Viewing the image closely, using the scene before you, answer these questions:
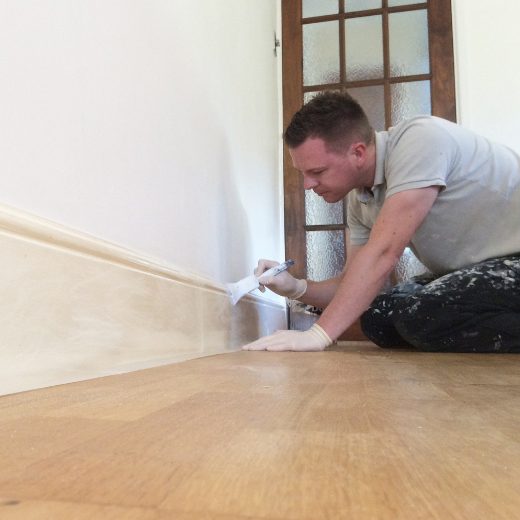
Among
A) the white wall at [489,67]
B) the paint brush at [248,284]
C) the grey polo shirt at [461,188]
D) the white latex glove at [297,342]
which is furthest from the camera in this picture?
the white wall at [489,67]

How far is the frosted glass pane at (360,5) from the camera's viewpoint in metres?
2.42

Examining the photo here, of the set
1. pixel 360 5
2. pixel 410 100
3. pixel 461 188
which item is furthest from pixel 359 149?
pixel 360 5

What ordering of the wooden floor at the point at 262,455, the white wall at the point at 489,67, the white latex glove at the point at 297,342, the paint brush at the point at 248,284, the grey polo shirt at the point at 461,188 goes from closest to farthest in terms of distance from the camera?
the wooden floor at the point at 262,455 → the white latex glove at the point at 297,342 → the grey polo shirt at the point at 461,188 → the paint brush at the point at 248,284 → the white wall at the point at 489,67

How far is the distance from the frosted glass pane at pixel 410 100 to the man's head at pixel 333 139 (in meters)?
0.99

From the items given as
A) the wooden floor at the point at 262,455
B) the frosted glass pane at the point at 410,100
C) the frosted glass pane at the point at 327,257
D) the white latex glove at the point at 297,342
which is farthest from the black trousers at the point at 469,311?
the frosted glass pane at the point at 410,100

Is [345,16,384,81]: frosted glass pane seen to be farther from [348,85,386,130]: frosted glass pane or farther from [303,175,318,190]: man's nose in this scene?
[303,175,318,190]: man's nose

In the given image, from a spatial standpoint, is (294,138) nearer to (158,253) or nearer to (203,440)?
(158,253)

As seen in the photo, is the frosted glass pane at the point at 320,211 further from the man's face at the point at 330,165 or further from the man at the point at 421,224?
the man's face at the point at 330,165

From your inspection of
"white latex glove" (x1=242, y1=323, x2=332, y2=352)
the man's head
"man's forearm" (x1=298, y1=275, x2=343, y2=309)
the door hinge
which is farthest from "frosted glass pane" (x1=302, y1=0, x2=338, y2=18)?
"white latex glove" (x1=242, y1=323, x2=332, y2=352)

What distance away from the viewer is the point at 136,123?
941 mm

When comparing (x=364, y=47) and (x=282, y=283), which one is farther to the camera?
(x=364, y=47)

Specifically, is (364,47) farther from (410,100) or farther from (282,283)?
(282,283)

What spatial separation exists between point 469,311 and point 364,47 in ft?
5.25

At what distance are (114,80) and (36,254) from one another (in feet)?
1.27
